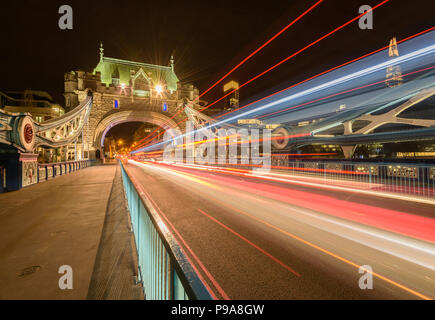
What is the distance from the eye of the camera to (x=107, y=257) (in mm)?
3914

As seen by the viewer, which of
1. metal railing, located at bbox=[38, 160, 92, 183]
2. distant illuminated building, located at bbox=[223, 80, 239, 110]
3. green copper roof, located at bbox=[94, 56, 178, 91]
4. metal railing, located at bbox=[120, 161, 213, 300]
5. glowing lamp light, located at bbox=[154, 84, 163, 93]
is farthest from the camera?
distant illuminated building, located at bbox=[223, 80, 239, 110]

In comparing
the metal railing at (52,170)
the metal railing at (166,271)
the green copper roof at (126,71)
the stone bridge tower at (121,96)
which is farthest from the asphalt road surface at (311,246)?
the green copper roof at (126,71)

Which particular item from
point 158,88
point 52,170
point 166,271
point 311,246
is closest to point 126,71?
point 158,88

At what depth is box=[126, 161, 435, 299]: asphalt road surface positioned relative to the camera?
118 inches

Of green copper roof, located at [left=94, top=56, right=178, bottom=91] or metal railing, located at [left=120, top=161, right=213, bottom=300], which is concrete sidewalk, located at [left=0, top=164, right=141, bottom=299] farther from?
green copper roof, located at [left=94, top=56, right=178, bottom=91]

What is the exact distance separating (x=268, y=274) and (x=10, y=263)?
428 cm

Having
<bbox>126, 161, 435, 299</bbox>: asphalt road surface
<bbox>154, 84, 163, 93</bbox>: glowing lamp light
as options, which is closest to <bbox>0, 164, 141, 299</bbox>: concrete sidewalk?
<bbox>126, 161, 435, 299</bbox>: asphalt road surface

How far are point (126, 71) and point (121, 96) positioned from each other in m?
11.7

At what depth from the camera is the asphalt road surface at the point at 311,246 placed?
2.99 meters

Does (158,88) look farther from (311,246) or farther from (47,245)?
(311,246)

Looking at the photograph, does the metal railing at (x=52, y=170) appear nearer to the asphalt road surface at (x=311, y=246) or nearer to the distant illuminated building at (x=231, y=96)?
the asphalt road surface at (x=311, y=246)
